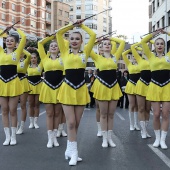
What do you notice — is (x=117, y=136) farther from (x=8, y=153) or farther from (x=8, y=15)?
(x=8, y=15)

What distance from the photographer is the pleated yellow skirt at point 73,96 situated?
5.49 meters

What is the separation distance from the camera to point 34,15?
65250mm

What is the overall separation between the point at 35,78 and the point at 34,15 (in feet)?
193

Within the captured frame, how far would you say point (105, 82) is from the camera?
6750 millimetres

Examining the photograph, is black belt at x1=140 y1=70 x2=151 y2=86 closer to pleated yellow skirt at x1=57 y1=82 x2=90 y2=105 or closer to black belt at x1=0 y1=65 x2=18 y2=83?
pleated yellow skirt at x1=57 y1=82 x2=90 y2=105

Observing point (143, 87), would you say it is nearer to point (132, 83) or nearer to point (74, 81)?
point (132, 83)

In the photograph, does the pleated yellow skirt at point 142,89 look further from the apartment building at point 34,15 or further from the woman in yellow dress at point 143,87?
the apartment building at point 34,15

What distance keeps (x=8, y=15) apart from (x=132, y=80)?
172 ft

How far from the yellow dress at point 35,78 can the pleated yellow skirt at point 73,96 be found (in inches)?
121

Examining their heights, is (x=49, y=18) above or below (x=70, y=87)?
above

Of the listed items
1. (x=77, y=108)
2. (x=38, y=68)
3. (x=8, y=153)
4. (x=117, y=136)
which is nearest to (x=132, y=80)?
(x=117, y=136)

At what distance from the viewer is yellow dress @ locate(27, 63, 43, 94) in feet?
28.0

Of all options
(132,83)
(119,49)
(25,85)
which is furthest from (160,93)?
(25,85)

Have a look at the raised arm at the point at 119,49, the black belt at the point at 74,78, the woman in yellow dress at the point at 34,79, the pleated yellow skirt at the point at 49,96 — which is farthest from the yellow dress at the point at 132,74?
the black belt at the point at 74,78
